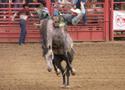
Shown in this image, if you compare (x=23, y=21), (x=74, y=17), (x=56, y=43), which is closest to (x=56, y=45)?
(x=56, y=43)

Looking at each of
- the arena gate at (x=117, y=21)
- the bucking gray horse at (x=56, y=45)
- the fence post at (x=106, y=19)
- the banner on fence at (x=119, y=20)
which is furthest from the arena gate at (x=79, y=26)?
the bucking gray horse at (x=56, y=45)

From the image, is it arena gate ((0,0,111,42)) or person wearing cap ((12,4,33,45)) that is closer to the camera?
person wearing cap ((12,4,33,45))

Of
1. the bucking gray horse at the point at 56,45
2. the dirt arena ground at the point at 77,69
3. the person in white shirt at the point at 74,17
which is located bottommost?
the dirt arena ground at the point at 77,69

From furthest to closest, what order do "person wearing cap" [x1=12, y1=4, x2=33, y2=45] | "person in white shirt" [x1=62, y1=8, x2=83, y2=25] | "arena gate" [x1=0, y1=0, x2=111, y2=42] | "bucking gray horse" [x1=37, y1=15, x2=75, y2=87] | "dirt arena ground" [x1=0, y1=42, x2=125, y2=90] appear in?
"arena gate" [x1=0, y1=0, x2=111, y2=42]
"person wearing cap" [x1=12, y1=4, x2=33, y2=45]
"dirt arena ground" [x1=0, y1=42, x2=125, y2=90]
"person in white shirt" [x1=62, y1=8, x2=83, y2=25]
"bucking gray horse" [x1=37, y1=15, x2=75, y2=87]

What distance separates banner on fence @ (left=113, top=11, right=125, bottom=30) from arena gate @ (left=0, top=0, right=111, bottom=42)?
1.21 ft

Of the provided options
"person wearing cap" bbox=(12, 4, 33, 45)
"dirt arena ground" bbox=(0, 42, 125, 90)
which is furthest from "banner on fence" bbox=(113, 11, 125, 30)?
"person wearing cap" bbox=(12, 4, 33, 45)

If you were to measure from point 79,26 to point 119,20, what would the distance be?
183 centimetres

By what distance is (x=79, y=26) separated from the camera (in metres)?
23.4

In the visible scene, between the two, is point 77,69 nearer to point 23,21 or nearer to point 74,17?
point 74,17

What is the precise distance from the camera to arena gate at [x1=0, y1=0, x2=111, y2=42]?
23219 mm

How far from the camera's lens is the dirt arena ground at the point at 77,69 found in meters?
11.9

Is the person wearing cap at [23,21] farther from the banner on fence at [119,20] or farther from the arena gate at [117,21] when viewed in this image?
the banner on fence at [119,20]

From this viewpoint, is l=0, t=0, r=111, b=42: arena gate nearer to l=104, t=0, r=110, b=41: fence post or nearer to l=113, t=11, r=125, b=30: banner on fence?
l=104, t=0, r=110, b=41: fence post

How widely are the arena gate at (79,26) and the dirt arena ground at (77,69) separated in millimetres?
1364
